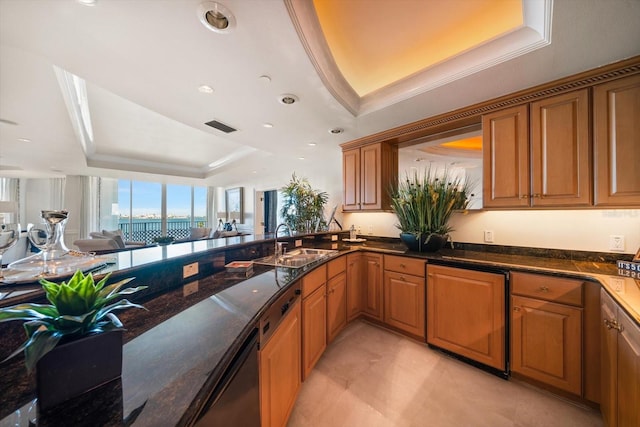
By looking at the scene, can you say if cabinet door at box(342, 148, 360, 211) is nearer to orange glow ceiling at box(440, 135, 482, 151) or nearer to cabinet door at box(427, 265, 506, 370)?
orange glow ceiling at box(440, 135, 482, 151)

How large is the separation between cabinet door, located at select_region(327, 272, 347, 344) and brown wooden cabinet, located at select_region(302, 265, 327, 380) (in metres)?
0.07

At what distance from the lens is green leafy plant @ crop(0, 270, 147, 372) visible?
18.7 inches

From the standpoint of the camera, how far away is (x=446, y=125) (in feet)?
7.72

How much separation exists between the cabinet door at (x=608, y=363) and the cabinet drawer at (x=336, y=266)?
165cm

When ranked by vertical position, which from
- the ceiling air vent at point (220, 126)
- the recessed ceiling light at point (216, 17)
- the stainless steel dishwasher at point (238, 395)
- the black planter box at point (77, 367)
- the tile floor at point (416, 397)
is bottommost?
the tile floor at point (416, 397)

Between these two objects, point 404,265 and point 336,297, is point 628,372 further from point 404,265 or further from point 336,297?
point 336,297

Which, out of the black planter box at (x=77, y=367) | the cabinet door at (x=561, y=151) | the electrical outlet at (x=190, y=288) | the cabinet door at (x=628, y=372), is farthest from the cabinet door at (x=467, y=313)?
the black planter box at (x=77, y=367)

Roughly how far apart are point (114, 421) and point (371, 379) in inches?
71.0

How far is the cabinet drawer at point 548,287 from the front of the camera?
1499 mm

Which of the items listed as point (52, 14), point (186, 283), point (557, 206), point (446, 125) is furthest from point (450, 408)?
point (52, 14)

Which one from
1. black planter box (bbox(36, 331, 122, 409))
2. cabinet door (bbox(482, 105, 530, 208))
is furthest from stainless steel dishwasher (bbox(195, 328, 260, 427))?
→ cabinet door (bbox(482, 105, 530, 208))

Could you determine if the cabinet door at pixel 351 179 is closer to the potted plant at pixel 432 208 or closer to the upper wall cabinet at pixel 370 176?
the upper wall cabinet at pixel 370 176

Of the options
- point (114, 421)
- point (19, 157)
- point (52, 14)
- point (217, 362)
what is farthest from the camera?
point (19, 157)

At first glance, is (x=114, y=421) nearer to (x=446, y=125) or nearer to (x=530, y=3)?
(x=530, y=3)
